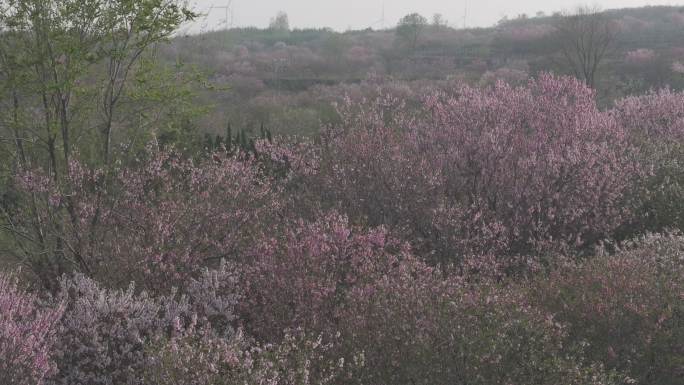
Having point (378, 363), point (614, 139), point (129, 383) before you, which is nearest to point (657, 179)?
point (614, 139)

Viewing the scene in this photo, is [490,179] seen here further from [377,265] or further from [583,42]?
[583,42]

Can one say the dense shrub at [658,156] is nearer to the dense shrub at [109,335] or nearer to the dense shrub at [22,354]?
the dense shrub at [109,335]

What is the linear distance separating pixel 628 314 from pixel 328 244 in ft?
10.6

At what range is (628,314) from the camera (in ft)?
20.6

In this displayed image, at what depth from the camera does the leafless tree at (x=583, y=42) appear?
3175cm

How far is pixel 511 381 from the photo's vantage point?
5.20 metres

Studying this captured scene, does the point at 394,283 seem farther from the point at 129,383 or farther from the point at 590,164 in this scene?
the point at 590,164

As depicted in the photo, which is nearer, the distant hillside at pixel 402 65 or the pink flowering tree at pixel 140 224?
the pink flowering tree at pixel 140 224

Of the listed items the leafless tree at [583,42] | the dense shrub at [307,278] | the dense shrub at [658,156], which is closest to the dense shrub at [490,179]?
the dense shrub at [658,156]

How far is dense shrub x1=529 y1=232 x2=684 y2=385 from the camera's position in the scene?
6.10 metres

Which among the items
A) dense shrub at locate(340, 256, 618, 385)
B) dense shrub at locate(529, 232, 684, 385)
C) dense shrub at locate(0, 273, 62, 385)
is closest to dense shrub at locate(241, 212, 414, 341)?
dense shrub at locate(340, 256, 618, 385)

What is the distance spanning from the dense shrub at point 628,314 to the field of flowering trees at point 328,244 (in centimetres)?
3

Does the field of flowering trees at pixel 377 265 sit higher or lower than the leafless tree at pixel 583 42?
lower

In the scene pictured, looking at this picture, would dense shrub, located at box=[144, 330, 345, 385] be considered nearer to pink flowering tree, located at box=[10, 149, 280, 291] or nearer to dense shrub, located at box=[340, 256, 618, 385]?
dense shrub, located at box=[340, 256, 618, 385]
